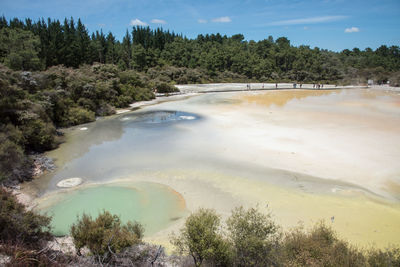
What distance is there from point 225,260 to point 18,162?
1405 centimetres

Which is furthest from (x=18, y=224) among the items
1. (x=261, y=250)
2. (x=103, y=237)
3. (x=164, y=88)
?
(x=164, y=88)

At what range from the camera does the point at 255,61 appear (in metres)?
83.1

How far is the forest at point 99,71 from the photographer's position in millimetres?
19297

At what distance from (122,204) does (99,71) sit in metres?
31.9

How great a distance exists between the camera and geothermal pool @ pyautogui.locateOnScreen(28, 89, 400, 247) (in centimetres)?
1159

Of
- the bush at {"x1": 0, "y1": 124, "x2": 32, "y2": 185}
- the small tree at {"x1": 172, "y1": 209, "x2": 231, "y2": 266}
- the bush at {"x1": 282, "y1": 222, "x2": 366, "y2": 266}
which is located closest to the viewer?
the bush at {"x1": 282, "y1": 222, "x2": 366, "y2": 266}

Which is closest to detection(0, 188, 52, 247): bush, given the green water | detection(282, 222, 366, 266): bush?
the green water

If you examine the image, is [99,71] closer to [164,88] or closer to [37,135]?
[164,88]

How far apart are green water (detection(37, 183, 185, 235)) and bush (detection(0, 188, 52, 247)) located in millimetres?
1838

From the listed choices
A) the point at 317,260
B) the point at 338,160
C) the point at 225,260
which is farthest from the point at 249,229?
the point at 338,160

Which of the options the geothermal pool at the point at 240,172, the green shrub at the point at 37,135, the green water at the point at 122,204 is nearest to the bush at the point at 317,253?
the geothermal pool at the point at 240,172

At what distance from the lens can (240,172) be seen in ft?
51.7

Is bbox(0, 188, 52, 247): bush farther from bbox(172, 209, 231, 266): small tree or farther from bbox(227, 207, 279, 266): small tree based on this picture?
bbox(227, 207, 279, 266): small tree

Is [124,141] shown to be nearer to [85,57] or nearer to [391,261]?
[391,261]
